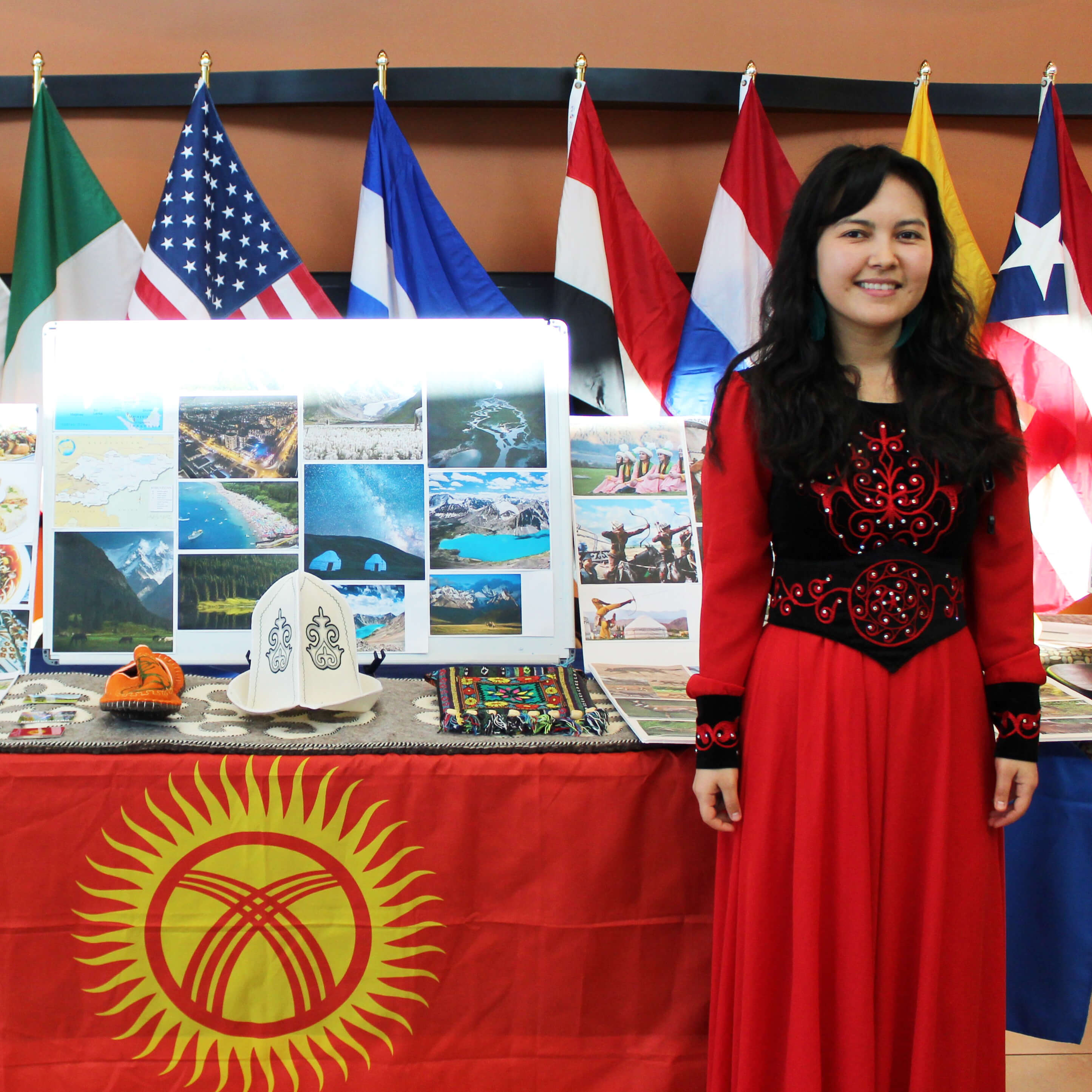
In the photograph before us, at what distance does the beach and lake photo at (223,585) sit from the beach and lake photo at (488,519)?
0.33m

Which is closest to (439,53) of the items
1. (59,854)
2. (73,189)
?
(73,189)

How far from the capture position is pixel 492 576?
2.06 meters

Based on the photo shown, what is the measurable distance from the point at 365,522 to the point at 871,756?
4.06ft

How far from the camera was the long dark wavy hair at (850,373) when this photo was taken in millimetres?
1186

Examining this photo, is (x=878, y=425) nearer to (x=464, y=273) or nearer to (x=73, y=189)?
(x=464, y=273)

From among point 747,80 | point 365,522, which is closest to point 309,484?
point 365,522

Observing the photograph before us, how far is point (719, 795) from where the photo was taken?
1260mm

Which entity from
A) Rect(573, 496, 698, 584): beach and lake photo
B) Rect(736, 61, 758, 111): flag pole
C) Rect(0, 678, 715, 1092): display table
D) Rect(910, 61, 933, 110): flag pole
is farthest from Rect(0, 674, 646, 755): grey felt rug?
Rect(910, 61, 933, 110): flag pole

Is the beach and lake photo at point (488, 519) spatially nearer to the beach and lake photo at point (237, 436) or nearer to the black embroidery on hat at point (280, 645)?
the beach and lake photo at point (237, 436)

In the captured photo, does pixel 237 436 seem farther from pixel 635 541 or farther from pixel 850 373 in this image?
pixel 850 373

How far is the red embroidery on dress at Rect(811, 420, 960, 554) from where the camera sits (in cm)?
119

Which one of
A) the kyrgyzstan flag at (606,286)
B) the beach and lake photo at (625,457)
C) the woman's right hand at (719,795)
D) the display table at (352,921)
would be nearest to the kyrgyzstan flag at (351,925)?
the display table at (352,921)

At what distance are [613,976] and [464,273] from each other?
2.00m

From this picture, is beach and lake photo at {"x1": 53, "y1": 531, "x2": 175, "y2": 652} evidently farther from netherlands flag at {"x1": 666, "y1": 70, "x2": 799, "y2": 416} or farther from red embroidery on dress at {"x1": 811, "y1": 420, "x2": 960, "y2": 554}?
netherlands flag at {"x1": 666, "y1": 70, "x2": 799, "y2": 416}
